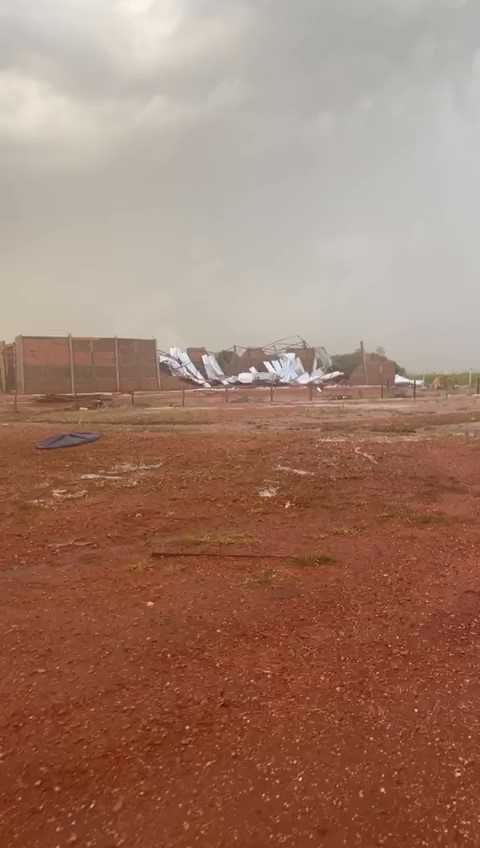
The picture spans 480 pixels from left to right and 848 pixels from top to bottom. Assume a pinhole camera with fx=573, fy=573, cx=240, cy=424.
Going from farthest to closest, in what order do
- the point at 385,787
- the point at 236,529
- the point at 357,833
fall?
the point at 236,529
the point at 385,787
the point at 357,833

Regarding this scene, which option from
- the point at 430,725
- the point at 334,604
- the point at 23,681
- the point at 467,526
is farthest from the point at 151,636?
the point at 467,526

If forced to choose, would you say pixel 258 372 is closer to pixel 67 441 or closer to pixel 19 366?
pixel 19 366

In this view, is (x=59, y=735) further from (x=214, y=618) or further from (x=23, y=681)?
(x=214, y=618)

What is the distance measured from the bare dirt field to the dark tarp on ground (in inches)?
157

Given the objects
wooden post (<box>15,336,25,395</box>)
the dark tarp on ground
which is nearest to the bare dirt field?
the dark tarp on ground

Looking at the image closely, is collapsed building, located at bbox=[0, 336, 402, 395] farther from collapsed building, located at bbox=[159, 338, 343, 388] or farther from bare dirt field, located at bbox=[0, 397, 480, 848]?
bare dirt field, located at bbox=[0, 397, 480, 848]

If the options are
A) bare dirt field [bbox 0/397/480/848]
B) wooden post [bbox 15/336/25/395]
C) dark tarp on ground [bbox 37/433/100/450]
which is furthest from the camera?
wooden post [bbox 15/336/25/395]

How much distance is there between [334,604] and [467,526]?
2772mm

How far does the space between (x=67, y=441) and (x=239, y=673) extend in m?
9.09

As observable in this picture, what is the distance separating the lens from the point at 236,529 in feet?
20.4

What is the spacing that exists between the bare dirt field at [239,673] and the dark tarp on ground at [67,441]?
3.98 meters

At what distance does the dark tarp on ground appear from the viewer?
11188 millimetres

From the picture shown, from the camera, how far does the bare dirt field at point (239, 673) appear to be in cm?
222

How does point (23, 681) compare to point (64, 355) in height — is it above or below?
below
